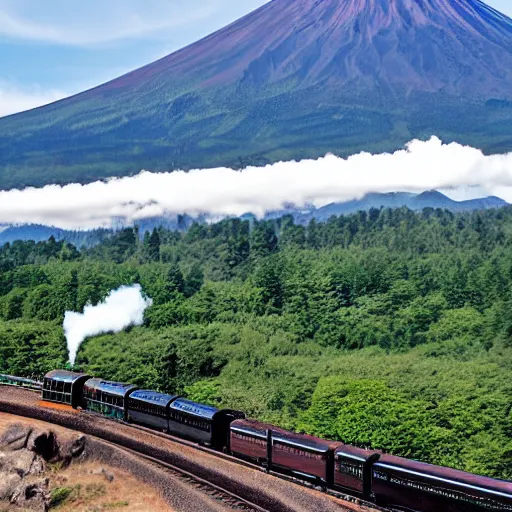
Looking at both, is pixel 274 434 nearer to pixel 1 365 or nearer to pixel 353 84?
pixel 1 365

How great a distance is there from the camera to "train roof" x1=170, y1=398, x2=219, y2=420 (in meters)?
31.2

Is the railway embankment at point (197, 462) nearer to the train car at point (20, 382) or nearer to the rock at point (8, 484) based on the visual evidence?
the train car at point (20, 382)

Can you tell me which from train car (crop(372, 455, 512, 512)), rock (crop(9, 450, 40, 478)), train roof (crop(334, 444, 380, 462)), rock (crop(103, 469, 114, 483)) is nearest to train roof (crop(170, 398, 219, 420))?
rock (crop(103, 469, 114, 483))

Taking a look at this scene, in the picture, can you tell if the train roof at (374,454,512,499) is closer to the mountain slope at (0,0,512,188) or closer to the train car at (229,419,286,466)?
the train car at (229,419,286,466)

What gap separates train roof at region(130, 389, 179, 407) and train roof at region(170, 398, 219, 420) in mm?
488

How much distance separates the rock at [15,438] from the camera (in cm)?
3038

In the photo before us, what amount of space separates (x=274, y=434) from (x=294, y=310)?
38.7m

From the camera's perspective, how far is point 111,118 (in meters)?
132

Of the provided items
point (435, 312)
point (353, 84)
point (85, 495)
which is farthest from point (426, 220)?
point (85, 495)

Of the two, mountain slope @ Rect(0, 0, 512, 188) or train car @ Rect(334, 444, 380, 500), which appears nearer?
train car @ Rect(334, 444, 380, 500)

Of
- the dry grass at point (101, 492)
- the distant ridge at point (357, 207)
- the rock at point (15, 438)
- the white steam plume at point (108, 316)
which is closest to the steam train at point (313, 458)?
the dry grass at point (101, 492)

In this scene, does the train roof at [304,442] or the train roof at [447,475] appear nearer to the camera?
the train roof at [447,475]

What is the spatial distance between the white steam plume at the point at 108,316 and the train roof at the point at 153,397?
2086 centimetres

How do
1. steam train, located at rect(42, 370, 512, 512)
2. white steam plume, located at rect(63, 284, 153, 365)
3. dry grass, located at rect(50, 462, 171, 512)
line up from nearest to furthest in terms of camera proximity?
steam train, located at rect(42, 370, 512, 512) → dry grass, located at rect(50, 462, 171, 512) → white steam plume, located at rect(63, 284, 153, 365)
